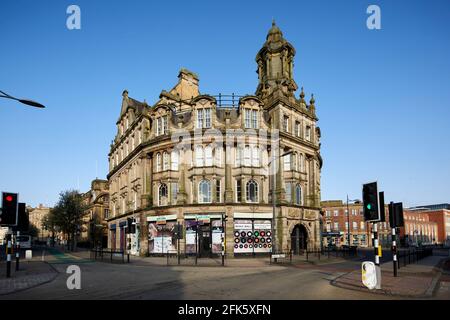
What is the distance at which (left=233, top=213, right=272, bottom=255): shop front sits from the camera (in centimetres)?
3656

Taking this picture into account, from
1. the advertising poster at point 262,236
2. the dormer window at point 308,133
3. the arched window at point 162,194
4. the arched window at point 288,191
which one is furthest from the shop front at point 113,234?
the dormer window at point 308,133

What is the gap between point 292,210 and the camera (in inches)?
1559

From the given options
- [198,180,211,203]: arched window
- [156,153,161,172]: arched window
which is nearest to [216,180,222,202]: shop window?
[198,180,211,203]: arched window

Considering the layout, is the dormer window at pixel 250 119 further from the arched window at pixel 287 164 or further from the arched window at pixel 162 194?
the arched window at pixel 162 194

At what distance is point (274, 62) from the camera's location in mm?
46781

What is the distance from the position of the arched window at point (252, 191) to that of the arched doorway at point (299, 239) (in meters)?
6.32

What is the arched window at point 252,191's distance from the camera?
126ft

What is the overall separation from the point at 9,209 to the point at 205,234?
68.7 feet

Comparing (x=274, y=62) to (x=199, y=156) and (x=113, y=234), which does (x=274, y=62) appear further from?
(x=113, y=234)

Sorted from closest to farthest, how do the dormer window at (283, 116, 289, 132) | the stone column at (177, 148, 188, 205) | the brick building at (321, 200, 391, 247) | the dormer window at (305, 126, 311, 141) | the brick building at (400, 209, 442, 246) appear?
the stone column at (177, 148, 188, 205) < the dormer window at (283, 116, 289, 132) < the dormer window at (305, 126, 311, 141) < the brick building at (321, 200, 391, 247) < the brick building at (400, 209, 442, 246)

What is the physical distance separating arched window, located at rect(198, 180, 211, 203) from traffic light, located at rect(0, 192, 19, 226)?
20.9m

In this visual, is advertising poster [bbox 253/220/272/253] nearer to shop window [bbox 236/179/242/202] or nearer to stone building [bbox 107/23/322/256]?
stone building [bbox 107/23/322/256]
